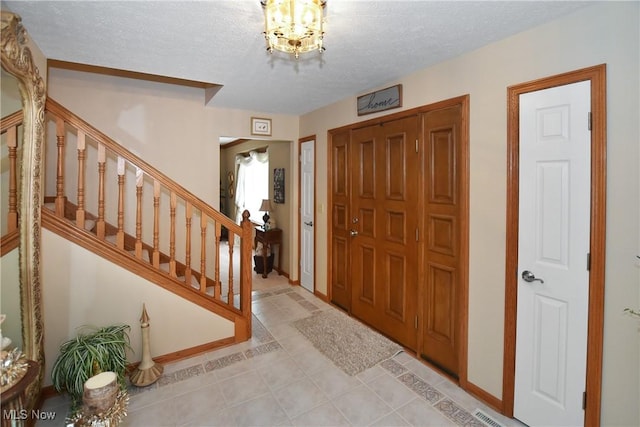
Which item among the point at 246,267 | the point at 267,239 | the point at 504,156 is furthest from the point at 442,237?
the point at 267,239

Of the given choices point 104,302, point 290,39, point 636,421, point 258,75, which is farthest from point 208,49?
point 636,421

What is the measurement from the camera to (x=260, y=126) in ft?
13.4

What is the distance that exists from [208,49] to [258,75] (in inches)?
23.0

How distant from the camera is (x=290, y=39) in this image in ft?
4.55

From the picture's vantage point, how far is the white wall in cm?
219

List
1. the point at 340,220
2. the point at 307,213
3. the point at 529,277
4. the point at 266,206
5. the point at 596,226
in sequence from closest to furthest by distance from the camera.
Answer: the point at 596,226 < the point at 529,277 < the point at 340,220 < the point at 307,213 < the point at 266,206

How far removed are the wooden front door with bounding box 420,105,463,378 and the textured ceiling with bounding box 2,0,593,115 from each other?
0.53m

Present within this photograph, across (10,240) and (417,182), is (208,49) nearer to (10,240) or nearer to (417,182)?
(10,240)

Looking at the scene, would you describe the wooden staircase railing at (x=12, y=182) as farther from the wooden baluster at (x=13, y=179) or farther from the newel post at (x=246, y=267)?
the newel post at (x=246, y=267)

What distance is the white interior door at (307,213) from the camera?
4148mm

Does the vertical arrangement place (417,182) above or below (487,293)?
above

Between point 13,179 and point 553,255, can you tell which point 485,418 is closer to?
point 553,255

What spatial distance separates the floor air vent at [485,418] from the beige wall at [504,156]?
0.55 feet

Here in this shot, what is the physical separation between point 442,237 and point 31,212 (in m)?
2.74
